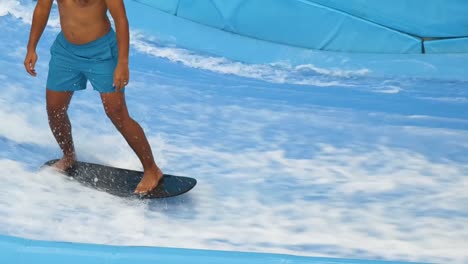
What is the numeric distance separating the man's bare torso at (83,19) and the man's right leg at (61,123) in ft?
0.82

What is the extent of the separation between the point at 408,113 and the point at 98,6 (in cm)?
223

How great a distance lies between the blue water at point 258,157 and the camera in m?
3.41

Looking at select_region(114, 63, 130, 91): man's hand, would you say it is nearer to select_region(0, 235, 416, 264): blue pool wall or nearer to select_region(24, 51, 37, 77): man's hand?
select_region(24, 51, 37, 77): man's hand

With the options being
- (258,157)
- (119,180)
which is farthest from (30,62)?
(258,157)

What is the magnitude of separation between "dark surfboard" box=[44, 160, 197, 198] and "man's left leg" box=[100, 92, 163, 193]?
0.04m

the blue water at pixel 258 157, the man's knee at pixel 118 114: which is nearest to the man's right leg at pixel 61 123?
the blue water at pixel 258 157

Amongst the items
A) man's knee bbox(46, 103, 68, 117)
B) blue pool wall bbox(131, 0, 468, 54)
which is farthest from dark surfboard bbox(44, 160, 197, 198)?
blue pool wall bbox(131, 0, 468, 54)

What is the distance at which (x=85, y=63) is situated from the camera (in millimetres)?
3463

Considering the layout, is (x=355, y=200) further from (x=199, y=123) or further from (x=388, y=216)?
(x=199, y=123)

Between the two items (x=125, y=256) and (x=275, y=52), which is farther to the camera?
(x=275, y=52)

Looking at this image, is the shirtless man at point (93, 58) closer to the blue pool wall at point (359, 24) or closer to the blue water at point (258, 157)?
the blue water at point (258, 157)

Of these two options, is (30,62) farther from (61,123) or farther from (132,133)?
(132,133)

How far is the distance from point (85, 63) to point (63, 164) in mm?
524

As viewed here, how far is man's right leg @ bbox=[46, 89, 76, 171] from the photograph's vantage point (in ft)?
11.7
